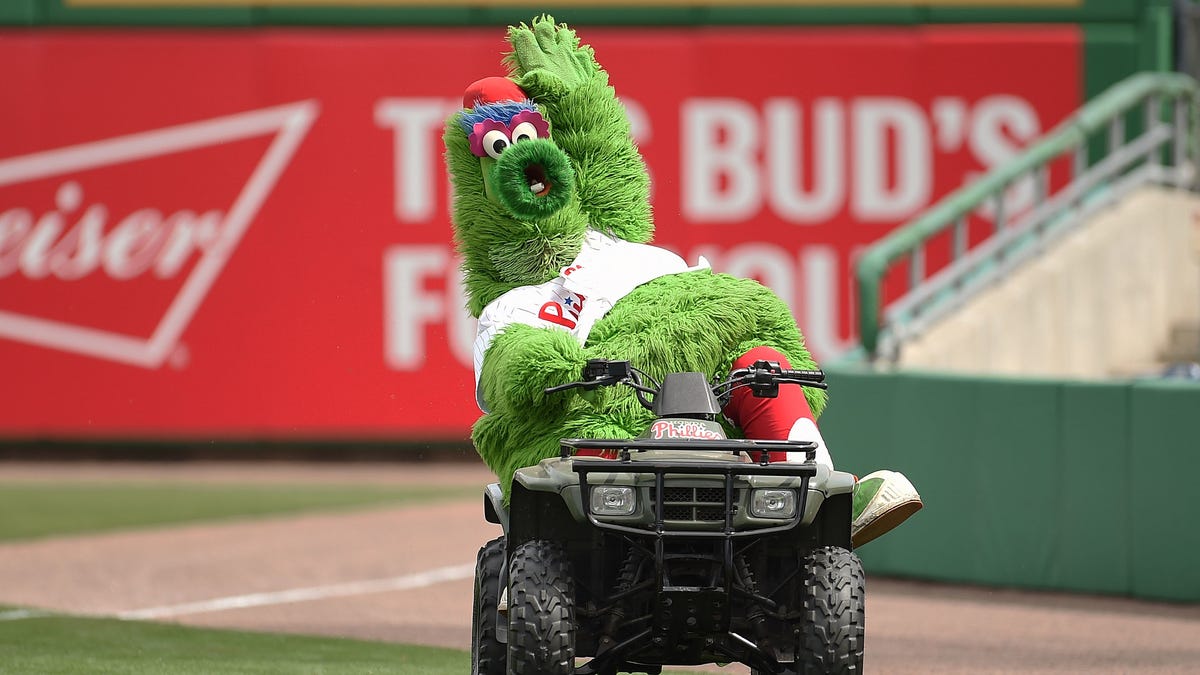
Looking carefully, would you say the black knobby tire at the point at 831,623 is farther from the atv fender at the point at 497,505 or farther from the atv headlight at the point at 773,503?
the atv fender at the point at 497,505

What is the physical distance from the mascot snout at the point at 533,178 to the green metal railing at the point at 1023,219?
17.9 ft

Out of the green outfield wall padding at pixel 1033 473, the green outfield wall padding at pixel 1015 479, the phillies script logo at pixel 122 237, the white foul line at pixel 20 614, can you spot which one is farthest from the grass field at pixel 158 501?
the green outfield wall padding at pixel 1015 479

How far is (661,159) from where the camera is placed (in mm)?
16953

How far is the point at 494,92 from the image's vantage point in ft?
19.3

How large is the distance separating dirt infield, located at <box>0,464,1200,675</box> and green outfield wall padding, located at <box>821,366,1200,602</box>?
154 millimetres

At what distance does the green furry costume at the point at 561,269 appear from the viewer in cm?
537

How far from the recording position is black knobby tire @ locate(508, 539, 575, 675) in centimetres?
481

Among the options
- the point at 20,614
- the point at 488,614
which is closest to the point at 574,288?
the point at 488,614

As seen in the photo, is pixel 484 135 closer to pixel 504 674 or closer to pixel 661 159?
pixel 504 674

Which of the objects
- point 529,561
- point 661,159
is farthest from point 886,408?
point 661,159

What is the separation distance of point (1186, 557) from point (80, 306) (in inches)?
418

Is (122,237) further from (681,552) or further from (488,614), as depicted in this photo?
(681,552)

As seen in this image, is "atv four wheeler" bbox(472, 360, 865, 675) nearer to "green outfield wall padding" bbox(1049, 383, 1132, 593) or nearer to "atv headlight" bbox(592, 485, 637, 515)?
"atv headlight" bbox(592, 485, 637, 515)

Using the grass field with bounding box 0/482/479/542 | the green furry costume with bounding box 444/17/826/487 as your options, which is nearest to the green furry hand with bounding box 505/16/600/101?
the green furry costume with bounding box 444/17/826/487
